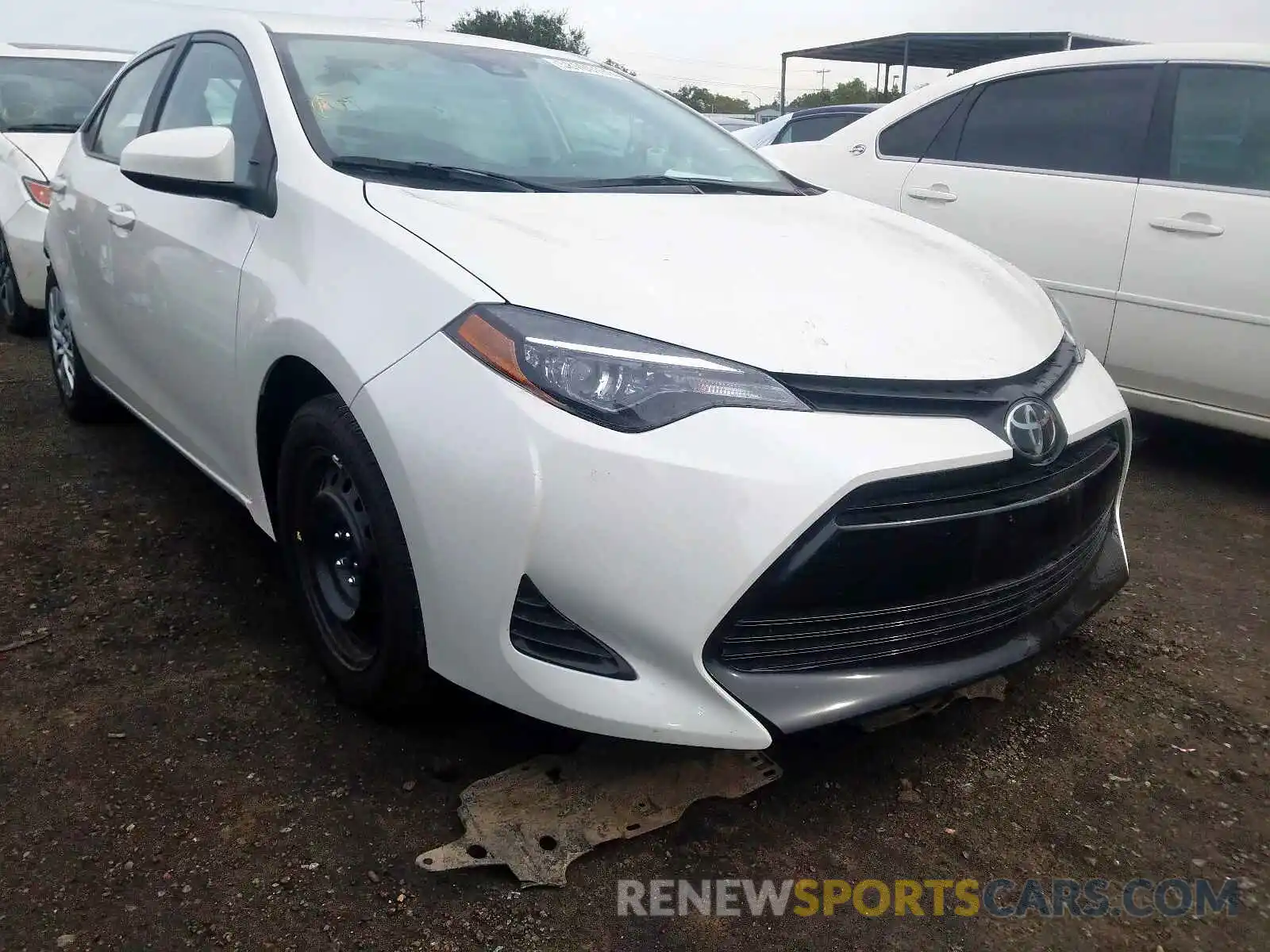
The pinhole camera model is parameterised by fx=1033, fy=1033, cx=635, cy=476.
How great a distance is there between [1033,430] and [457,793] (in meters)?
1.27

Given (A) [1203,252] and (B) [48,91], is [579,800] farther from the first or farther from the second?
(B) [48,91]

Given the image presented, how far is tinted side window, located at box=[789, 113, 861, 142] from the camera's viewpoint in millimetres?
8445

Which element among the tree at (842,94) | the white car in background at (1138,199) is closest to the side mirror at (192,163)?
the white car in background at (1138,199)

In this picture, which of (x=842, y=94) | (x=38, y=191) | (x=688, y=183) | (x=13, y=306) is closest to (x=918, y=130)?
(x=688, y=183)

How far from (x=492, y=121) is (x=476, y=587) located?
142 cm

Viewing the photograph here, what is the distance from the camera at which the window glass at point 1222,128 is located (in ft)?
11.6

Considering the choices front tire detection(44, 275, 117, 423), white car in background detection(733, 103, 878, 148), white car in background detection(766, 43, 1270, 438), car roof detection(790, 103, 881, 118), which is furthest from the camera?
white car in background detection(733, 103, 878, 148)

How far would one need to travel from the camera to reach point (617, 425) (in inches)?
65.3

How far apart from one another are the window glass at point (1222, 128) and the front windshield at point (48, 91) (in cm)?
548

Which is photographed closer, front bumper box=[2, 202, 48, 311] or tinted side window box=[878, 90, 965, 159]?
tinted side window box=[878, 90, 965, 159]

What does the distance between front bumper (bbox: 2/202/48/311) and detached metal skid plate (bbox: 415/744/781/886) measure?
14.1 feet

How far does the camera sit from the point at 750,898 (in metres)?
1.75

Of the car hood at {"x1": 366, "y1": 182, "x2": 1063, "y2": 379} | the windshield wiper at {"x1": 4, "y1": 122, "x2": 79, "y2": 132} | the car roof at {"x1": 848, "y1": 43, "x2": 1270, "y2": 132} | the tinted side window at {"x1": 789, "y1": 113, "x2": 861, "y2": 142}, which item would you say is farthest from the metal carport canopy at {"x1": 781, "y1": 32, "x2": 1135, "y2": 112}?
the car hood at {"x1": 366, "y1": 182, "x2": 1063, "y2": 379}

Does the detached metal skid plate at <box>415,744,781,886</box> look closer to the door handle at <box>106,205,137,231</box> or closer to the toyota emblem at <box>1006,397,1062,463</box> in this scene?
the toyota emblem at <box>1006,397,1062,463</box>
